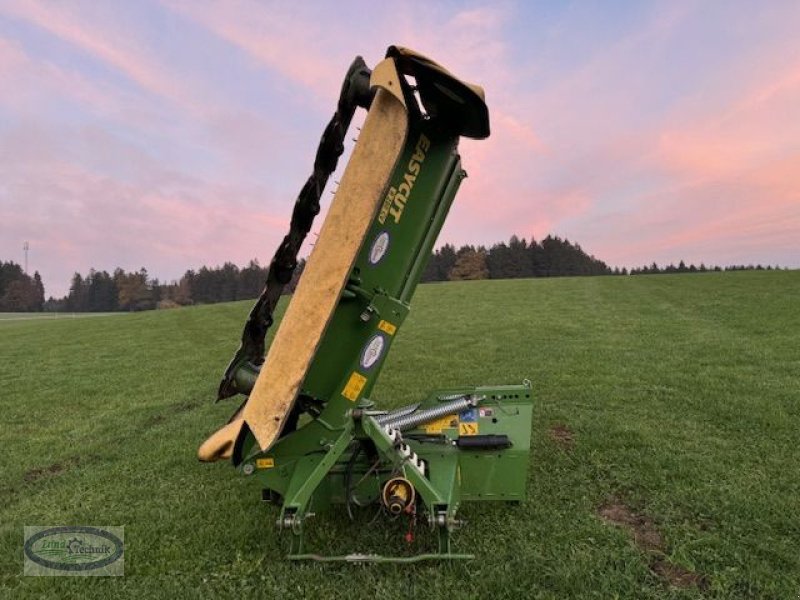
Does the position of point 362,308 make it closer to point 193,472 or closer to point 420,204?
point 420,204

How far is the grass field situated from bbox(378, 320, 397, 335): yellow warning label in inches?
50.4

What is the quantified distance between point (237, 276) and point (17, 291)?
31.8 meters

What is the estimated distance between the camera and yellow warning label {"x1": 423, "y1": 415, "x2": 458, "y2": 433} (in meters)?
3.88

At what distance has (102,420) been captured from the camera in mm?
7816

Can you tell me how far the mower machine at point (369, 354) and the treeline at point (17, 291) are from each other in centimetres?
9270

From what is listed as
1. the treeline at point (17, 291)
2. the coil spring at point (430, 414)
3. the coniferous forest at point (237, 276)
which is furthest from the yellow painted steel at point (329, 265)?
the treeline at point (17, 291)

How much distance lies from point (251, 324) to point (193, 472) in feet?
6.92

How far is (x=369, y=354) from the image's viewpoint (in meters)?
3.57

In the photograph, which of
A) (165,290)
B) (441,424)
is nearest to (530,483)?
(441,424)

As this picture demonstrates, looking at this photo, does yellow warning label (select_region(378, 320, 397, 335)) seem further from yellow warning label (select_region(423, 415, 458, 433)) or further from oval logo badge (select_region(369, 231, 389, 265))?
yellow warning label (select_region(423, 415, 458, 433))

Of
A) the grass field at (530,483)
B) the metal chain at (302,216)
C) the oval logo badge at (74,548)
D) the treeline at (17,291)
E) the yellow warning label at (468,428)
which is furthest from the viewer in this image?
the treeline at (17,291)

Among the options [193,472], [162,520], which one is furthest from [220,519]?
[193,472]

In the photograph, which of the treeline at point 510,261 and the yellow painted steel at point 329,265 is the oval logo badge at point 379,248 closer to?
the yellow painted steel at point 329,265

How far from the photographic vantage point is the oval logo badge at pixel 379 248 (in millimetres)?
3498
